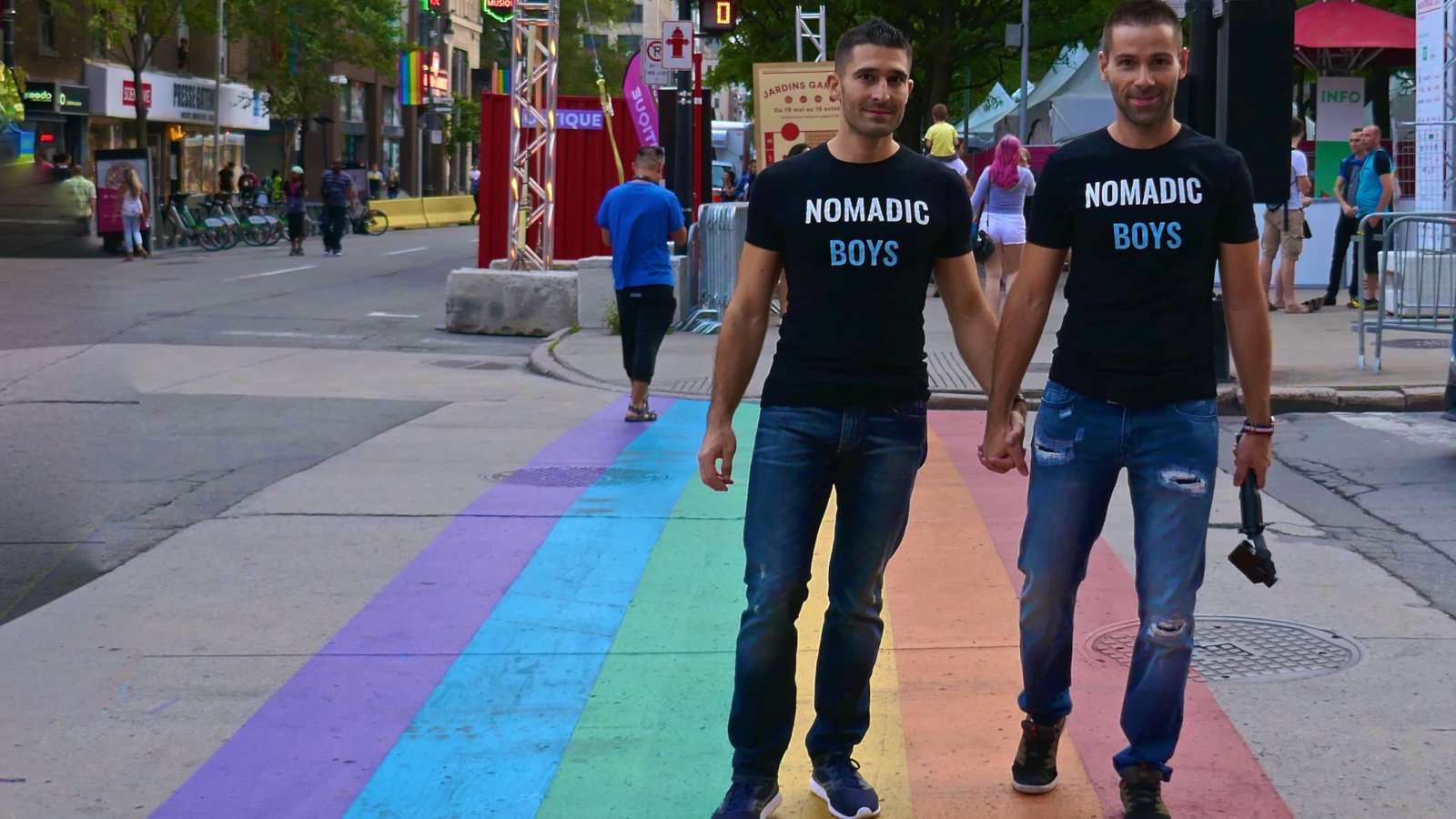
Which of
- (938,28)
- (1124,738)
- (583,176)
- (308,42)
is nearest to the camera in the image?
(1124,738)

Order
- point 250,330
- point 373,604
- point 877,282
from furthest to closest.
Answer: point 250,330 → point 373,604 → point 877,282

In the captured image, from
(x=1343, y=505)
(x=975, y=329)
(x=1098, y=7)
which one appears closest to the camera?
(x=975, y=329)

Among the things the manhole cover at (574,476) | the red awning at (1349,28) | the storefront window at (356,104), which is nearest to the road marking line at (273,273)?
the red awning at (1349,28)

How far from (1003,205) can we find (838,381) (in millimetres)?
11614

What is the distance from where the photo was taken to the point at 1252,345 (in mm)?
4227

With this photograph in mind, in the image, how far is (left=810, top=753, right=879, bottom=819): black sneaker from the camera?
14.4ft

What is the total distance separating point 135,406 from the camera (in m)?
12.6

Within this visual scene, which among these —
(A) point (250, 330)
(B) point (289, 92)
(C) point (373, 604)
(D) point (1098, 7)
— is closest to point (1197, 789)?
(C) point (373, 604)

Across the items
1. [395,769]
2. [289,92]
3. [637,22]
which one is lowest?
[395,769]

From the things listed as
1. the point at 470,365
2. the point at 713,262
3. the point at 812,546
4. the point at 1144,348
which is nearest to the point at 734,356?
the point at 812,546

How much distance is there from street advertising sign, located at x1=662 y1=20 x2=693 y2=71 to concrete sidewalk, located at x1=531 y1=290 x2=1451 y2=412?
3463mm

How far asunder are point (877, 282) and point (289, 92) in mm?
47557

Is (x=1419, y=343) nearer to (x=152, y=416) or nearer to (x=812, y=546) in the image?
(x=152, y=416)

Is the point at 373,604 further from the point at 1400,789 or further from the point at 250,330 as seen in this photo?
the point at 250,330
